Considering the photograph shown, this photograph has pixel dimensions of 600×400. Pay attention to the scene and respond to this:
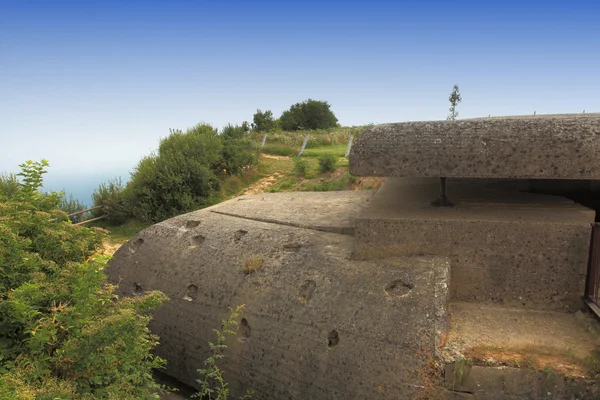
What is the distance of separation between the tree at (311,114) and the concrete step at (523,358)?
3797 centimetres

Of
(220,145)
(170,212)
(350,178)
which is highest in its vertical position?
(220,145)

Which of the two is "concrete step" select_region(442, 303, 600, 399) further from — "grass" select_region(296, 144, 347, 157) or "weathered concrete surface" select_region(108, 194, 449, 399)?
"grass" select_region(296, 144, 347, 157)

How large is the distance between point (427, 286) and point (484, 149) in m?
1.41

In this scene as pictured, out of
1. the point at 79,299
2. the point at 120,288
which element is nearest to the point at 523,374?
the point at 79,299

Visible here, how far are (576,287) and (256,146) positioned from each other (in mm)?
16465

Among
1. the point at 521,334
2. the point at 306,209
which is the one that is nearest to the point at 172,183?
the point at 306,209

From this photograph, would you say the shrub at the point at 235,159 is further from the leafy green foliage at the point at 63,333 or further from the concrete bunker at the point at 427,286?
the leafy green foliage at the point at 63,333

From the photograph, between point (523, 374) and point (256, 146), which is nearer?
point (523, 374)

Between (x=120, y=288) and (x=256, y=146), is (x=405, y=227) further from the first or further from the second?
(x=256, y=146)

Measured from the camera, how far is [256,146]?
19641 millimetres

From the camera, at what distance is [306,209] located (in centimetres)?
693

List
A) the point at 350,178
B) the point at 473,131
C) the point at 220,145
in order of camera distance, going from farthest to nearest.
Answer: the point at 220,145 < the point at 350,178 < the point at 473,131

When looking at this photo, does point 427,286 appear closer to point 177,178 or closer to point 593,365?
point 593,365

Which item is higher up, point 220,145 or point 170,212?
point 220,145
